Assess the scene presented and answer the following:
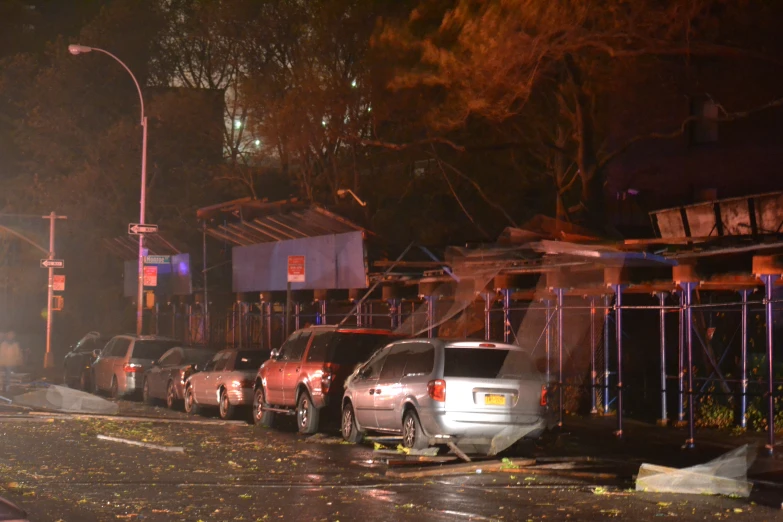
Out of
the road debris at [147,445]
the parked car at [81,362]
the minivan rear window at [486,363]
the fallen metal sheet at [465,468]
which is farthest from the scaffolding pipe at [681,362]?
the parked car at [81,362]

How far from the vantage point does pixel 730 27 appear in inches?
858

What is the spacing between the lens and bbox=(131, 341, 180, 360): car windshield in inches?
1142

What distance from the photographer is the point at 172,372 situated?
2592 centimetres

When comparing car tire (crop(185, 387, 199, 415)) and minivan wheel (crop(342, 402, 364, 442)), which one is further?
car tire (crop(185, 387, 199, 415))

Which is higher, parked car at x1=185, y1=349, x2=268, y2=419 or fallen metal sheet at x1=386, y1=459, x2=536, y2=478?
parked car at x1=185, y1=349, x2=268, y2=419

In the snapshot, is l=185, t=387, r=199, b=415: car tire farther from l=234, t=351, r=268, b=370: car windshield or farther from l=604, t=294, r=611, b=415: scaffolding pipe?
l=604, t=294, r=611, b=415: scaffolding pipe

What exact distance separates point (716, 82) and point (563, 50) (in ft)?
26.4

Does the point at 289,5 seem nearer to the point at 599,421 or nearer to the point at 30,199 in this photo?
the point at 599,421

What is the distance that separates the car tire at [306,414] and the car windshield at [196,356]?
244 inches

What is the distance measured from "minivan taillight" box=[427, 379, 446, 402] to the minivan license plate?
23.2 inches

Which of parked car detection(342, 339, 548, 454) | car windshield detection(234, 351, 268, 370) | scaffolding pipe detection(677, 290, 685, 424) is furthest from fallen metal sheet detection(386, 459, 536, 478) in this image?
car windshield detection(234, 351, 268, 370)

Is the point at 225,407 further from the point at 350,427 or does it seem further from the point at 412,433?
the point at 412,433

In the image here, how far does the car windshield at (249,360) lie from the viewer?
23.3 metres

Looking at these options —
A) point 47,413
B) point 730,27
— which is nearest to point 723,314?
point 730,27
